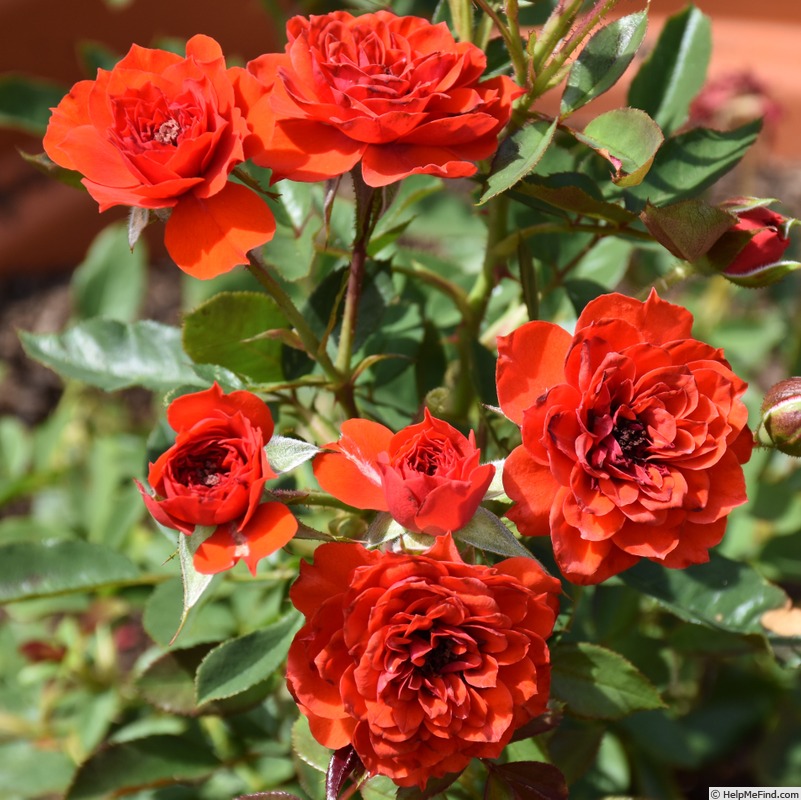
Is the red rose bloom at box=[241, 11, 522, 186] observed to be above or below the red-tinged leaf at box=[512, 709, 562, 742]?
above

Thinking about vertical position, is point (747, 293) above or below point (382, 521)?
below

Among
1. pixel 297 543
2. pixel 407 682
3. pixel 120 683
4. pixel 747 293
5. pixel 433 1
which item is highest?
pixel 433 1

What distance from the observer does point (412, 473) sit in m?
0.44

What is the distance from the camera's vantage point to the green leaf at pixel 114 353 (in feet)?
2.42

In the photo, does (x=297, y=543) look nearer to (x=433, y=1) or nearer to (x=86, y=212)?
(x=433, y=1)

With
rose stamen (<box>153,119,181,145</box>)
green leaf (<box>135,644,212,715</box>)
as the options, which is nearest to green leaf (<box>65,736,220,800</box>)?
green leaf (<box>135,644,212,715</box>)

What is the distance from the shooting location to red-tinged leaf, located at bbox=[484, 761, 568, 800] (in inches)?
21.5

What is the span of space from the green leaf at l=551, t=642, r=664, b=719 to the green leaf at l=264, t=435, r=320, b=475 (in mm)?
253

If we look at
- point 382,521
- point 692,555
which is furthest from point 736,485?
point 382,521

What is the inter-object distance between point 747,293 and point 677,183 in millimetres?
1216

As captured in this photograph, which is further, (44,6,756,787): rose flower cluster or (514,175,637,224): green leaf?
(514,175,637,224): green leaf

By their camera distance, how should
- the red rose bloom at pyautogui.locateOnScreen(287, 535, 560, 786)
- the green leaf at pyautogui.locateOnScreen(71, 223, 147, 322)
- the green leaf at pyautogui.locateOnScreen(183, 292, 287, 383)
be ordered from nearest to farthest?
the red rose bloom at pyautogui.locateOnScreen(287, 535, 560, 786), the green leaf at pyautogui.locateOnScreen(183, 292, 287, 383), the green leaf at pyautogui.locateOnScreen(71, 223, 147, 322)

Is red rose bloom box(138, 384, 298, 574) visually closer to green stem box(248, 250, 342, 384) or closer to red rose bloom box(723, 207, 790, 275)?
green stem box(248, 250, 342, 384)

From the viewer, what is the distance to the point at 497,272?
771 mm
